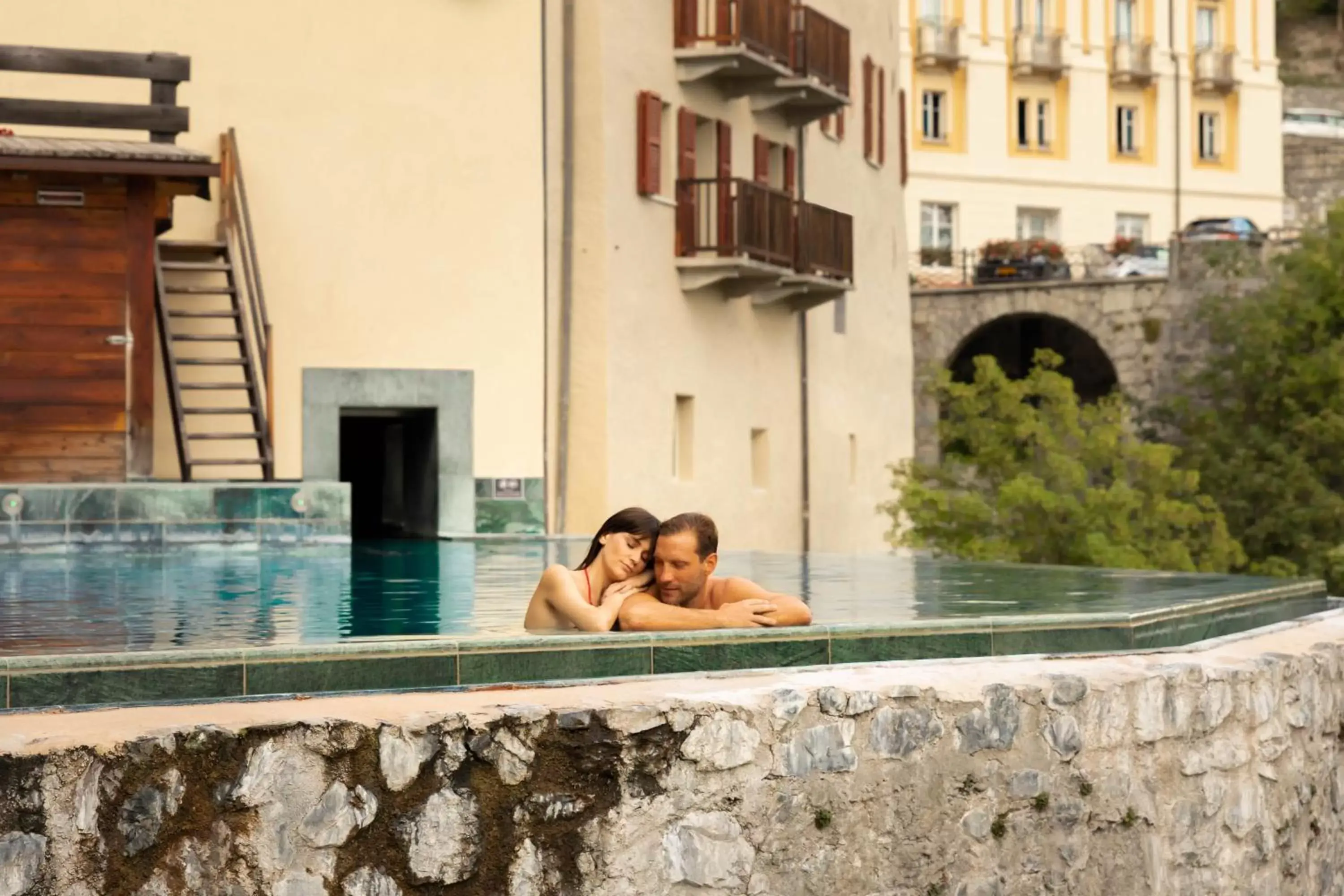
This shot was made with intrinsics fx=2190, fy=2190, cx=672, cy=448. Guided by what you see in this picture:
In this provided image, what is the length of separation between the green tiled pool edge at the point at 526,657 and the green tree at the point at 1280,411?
32151 millimetres

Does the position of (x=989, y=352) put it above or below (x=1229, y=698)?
above

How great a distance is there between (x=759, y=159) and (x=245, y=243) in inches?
327

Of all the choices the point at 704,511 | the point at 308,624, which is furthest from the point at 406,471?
the point at 308,624

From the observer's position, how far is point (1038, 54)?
177 feet

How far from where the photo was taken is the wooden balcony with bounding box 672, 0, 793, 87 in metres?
25.2

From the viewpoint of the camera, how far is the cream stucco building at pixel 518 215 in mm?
21984

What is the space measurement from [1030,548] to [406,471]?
11168mm

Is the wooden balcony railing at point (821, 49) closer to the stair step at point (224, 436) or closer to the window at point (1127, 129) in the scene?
the stair step at point (224, 436)

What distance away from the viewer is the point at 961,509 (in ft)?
105

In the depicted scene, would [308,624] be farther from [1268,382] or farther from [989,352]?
[989,352]

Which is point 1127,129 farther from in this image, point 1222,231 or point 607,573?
point 607,573

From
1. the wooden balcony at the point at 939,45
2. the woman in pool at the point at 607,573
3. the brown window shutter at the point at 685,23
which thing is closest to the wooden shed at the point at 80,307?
the brown window shutter at the point at 685,23

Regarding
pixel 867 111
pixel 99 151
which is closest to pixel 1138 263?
pixel 867 111

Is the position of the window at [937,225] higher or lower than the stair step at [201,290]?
higher
